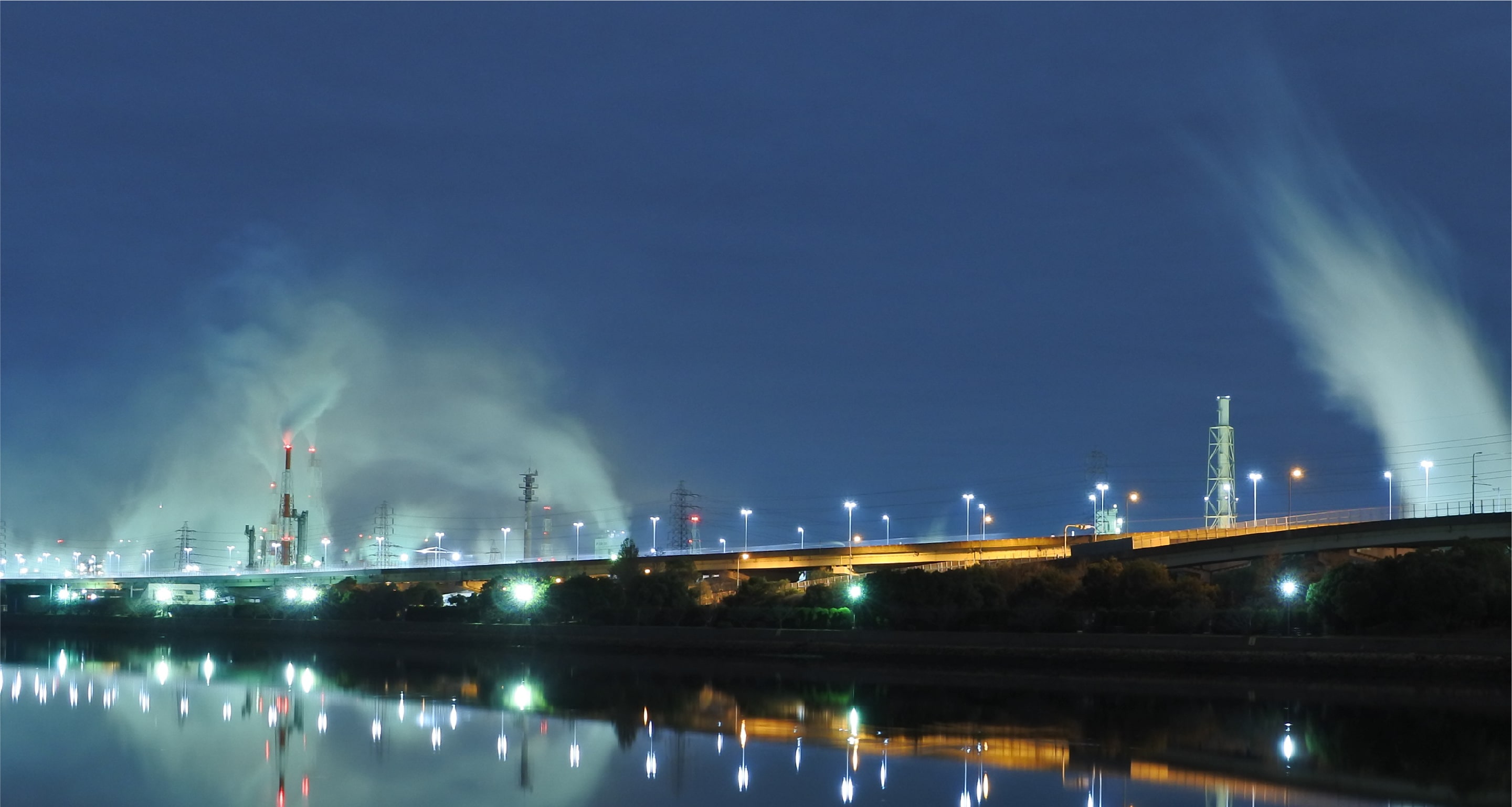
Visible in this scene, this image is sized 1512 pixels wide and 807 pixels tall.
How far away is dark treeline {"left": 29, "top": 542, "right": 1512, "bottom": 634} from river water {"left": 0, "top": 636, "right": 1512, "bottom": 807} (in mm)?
5185

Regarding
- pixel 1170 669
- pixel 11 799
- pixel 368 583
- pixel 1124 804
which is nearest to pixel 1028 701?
pixel 1170 669

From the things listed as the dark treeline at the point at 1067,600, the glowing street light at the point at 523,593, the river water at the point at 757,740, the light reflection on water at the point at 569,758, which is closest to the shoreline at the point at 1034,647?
the river water at the point at 757,740

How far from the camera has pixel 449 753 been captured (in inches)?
1358

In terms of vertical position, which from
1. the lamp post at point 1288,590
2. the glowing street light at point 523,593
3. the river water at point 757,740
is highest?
the lamp post at point 1288,590

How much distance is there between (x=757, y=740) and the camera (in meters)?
36.2

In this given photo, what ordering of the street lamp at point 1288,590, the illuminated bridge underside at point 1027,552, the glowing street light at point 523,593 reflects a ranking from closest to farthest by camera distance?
the street lamp at point 1288,590 < the illuminated bridge underside at point 1027,552 < the glowing street light at point 523,593

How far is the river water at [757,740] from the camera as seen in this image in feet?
94.0

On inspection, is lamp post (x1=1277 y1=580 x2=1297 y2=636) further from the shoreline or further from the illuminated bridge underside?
the illuminated bridge underside

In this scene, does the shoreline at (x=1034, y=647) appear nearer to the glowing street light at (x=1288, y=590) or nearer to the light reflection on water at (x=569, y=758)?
the glowing street light at (x=1288, y=590)

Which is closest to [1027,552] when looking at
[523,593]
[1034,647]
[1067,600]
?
[1067,600]

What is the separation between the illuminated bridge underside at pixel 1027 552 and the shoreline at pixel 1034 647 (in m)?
11.5

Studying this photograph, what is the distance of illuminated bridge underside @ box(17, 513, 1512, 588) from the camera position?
63.3 m

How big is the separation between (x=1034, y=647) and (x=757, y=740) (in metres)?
22.7

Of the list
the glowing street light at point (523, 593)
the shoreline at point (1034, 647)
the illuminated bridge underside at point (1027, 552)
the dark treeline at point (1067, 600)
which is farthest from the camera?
the glowing street light at point (523, 593)
